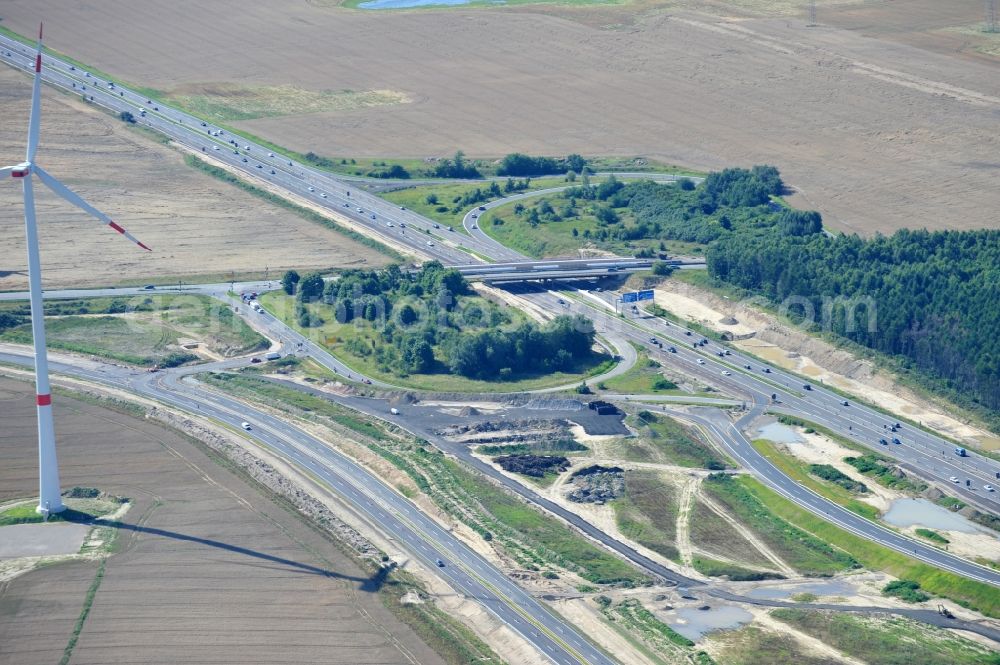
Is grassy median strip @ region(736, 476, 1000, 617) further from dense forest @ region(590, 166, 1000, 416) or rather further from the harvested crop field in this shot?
the harvested crop field

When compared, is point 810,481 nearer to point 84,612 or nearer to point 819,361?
point 819,361

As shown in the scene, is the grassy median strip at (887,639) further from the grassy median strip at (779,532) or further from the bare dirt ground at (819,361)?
the bare dirt ground at (819,361)

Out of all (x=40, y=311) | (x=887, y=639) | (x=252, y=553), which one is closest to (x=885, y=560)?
(x=887, y=639)

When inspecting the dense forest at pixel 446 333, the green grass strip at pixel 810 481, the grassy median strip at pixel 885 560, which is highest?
the dense forest at pixel 446 333

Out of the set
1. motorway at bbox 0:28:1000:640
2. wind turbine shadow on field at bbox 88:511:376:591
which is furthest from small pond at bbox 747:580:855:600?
wind turbine shadow on field at bbox 88:511:376:591

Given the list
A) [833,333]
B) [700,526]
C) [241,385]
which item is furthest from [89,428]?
[833,333]

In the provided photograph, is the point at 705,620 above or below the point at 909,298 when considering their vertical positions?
below

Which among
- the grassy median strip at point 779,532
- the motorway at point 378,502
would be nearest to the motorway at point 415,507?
Answer: the motorway at point 378,502

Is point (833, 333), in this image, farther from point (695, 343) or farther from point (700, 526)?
point (700, 526)
